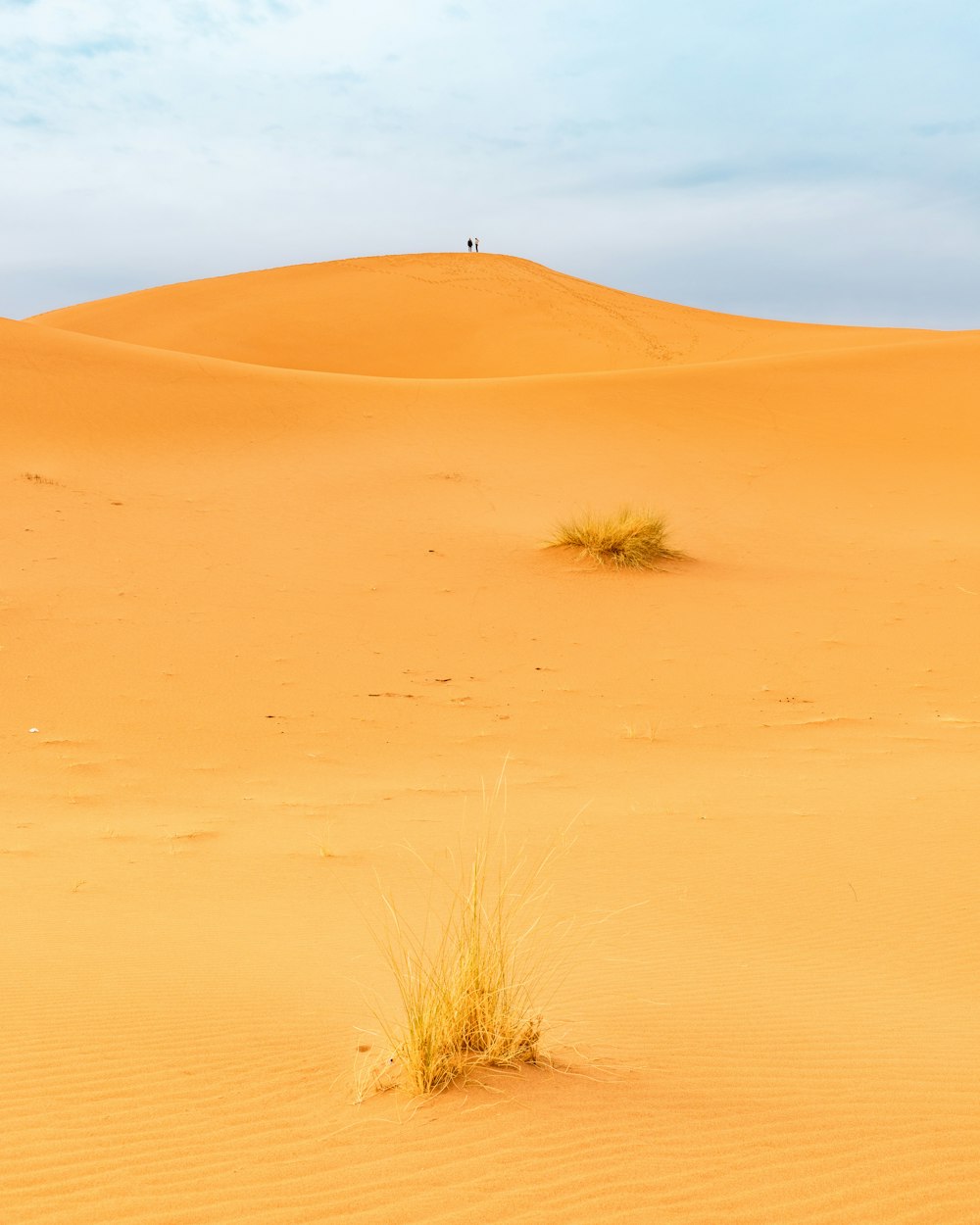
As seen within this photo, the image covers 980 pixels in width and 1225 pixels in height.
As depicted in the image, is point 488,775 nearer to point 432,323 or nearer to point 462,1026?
point 462,1026

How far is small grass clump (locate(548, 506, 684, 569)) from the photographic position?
14945 millimetres

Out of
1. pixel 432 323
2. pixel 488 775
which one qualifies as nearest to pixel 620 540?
pixel 488 775

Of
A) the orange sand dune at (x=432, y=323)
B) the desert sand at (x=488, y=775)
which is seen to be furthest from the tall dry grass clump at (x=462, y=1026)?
the orange sand dune at (x=432, y=323)

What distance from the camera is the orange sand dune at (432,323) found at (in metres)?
42.0

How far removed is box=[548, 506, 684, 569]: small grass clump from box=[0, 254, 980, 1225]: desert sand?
30 centimetres

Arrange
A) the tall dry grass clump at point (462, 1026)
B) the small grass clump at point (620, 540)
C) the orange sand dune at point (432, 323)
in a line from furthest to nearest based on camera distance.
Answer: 1. the orange sand dune at point (432, 323)
2. the small grass clump at point (620, 540)
3. the tall dry grass clump at point (462, 1026)

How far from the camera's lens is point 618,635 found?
12.7m

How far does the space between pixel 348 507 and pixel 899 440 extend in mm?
11136

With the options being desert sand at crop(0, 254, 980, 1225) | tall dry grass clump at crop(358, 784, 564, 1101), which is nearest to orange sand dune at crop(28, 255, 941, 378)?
desert sand at crop(0, 254, 980, 1225)

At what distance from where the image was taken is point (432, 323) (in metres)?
46.3

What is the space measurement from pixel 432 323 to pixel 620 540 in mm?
33050

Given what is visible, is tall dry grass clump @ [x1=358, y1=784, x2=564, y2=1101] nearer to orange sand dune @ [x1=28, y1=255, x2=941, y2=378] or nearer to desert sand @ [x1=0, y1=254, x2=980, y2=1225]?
desert sand @ [x1=0, y1=254, x2=980, y2=1225]

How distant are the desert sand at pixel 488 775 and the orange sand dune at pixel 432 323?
1645 centimetres

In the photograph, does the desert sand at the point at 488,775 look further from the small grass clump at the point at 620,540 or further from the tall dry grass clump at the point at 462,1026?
the small grass clump at the point at 620,540
